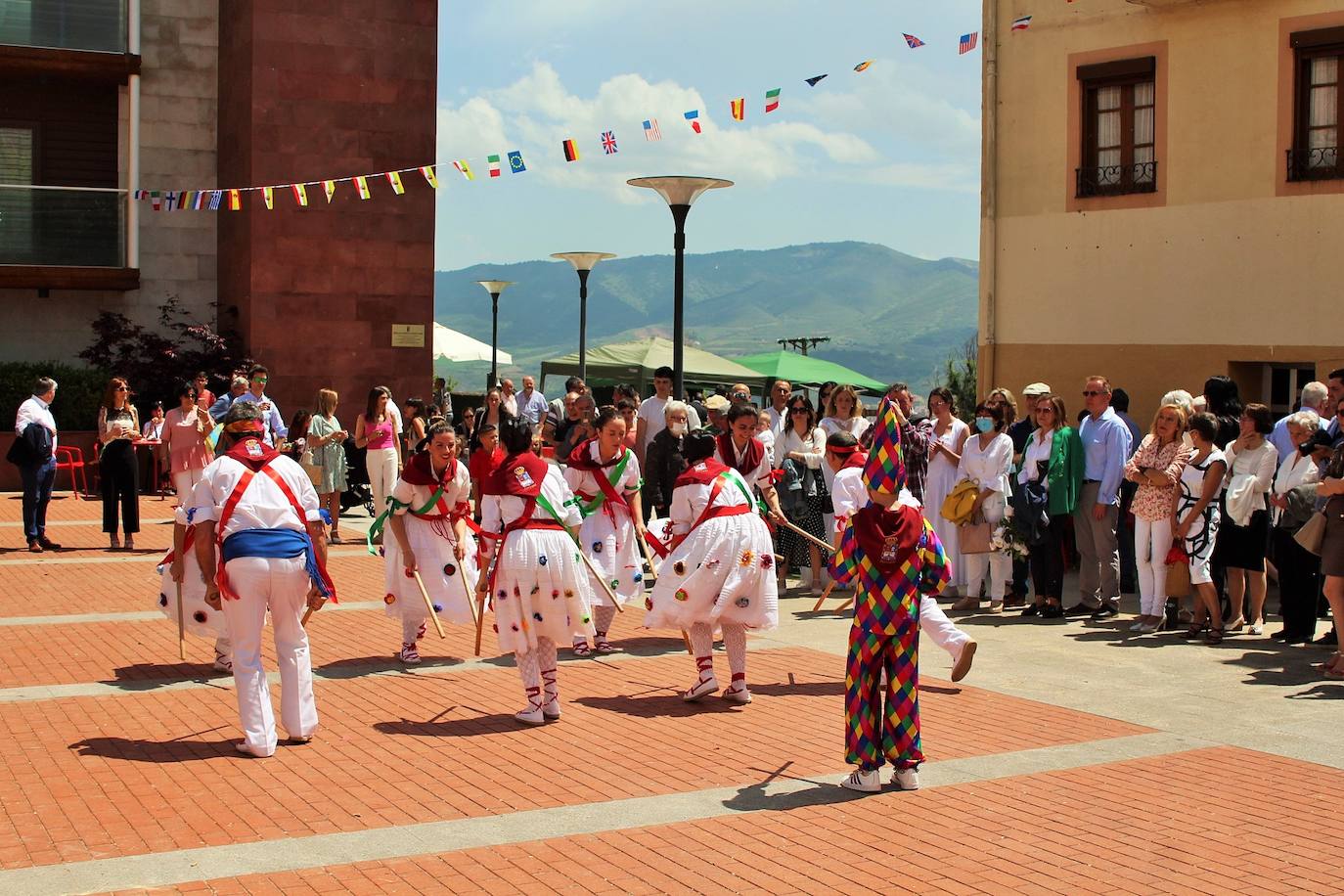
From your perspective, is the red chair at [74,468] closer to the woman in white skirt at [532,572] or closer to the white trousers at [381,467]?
the white trousers at [381,467]

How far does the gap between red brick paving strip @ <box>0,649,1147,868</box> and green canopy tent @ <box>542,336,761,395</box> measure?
30600 millimetres

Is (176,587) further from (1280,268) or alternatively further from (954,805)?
(1280,268)

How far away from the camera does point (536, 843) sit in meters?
6.89

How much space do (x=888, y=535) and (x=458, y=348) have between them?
1483 inches

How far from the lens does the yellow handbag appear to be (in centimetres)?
1387

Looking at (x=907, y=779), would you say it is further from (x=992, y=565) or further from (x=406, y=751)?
(x=992, y=565)

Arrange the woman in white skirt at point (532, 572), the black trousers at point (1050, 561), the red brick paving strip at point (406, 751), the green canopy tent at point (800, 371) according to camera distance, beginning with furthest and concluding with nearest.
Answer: the green canopy tent at point (800, 371) < the black trousers at point (1050, 561) < the woman in white skirt at point (532, 572) < the red brick paving strip at point (406, 751)

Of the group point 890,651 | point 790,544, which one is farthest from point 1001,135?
point 890,651

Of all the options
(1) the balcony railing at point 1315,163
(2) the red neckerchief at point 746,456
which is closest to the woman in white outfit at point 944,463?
(2) the red neckerchief at point 746,456

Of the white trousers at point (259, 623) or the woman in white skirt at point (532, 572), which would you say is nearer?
the white trousers at point (259, 623)

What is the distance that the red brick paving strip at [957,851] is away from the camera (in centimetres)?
634

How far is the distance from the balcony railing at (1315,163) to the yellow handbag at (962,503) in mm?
8766

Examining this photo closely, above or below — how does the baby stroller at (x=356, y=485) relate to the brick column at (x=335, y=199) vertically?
below

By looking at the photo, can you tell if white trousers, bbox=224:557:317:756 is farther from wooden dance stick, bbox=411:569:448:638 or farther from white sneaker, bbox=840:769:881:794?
white sneaker, bbox=840:769:881:794
